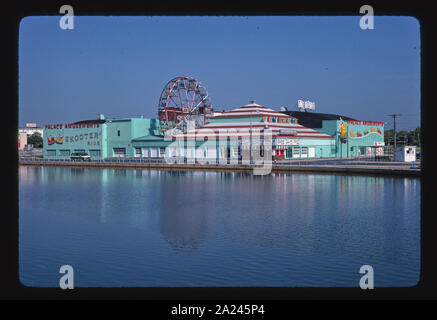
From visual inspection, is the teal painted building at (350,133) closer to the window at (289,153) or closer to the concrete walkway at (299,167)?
the window at (289,153)

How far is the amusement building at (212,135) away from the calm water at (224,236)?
19636 millimetres

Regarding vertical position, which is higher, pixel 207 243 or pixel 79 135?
pixel 79 135

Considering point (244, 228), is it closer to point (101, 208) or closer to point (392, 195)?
point (101, 208)

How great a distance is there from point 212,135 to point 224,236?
34.3 m

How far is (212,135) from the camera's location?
A: 48.2m

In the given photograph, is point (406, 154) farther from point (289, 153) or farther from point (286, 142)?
point (289, 153)

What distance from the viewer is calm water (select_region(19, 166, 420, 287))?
10.2m

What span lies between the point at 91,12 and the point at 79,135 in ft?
198

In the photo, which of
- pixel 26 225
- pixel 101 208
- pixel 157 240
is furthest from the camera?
pixel 101 208

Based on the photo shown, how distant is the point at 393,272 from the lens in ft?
33.9

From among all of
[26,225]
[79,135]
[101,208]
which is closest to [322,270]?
[26,225]

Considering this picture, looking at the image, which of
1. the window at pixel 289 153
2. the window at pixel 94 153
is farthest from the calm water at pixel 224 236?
the window at pixel 94 153
